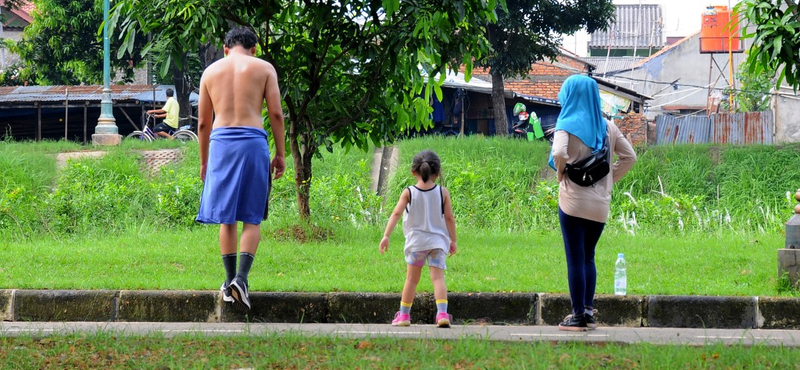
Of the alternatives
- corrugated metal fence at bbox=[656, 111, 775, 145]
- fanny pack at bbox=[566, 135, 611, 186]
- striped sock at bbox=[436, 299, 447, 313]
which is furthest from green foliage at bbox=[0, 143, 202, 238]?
corrugated metal fence at bbox=[656, 111, 775, 145]

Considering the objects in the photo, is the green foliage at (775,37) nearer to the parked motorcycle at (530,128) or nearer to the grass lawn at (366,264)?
the grass lawn at (366,264)

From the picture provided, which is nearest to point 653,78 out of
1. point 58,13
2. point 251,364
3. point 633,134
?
point 633,134

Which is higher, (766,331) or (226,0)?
(226,0)

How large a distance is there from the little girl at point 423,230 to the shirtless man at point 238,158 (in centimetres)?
91

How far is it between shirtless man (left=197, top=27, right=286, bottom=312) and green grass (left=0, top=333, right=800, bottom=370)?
126cm

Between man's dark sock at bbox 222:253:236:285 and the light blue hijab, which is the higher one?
the light blue hijab

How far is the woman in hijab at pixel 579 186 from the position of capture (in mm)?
5918

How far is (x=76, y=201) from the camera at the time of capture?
12445mm

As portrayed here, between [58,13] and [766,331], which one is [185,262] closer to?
[766,331]

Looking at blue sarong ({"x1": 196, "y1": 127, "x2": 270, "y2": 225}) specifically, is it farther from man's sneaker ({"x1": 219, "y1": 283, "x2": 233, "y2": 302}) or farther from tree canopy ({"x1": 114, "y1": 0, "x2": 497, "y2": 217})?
tree canopy ({"x1": 114, "y1": 0, "x2": 497, "y2": 217})

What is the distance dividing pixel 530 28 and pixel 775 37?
54.5 ft

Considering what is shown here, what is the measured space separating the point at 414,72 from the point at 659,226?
4913 millimetres

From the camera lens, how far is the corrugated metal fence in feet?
74.8

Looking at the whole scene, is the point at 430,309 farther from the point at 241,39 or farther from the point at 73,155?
the point at 73,155
